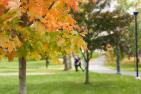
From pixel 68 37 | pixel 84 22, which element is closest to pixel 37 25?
pixel 68 37

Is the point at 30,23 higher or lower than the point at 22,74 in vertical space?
higher

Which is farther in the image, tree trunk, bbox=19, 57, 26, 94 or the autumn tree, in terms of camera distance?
tree trunk, bbox=19, 57, 26, 94

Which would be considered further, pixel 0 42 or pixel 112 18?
pixel 112 18

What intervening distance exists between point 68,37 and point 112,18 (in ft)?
59.9

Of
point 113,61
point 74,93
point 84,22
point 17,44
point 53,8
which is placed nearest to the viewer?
point 17,44

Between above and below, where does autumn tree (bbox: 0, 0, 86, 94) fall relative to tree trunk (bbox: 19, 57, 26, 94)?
above

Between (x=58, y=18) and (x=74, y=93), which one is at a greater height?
(x=58, y=18)

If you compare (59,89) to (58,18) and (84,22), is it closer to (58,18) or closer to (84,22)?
(84,22)

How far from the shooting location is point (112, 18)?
2403cm

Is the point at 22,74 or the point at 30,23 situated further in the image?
the point at 22,74

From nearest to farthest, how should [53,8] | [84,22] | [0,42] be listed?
[0,42], [53,8], [84,22]

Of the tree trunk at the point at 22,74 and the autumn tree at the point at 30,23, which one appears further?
the tree trunk at the point at 22,74

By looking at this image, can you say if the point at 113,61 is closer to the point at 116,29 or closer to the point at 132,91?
the point at 116,29

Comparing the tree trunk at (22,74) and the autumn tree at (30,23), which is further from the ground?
the autumn tree at (30,23)
